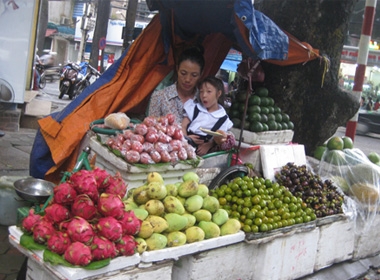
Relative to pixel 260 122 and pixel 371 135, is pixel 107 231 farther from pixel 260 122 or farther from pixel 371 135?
pixel 371 135

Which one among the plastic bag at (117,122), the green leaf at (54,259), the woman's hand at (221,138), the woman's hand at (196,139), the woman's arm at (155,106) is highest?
the woman's arm at (155,106)

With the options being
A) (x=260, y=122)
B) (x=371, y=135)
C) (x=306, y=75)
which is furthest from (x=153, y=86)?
(x=371, y=135)

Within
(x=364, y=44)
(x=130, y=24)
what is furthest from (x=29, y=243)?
(x=130, y=24)

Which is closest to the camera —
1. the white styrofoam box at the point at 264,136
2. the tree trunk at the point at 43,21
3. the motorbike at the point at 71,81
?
the white styrofoam box at the point at 264,136

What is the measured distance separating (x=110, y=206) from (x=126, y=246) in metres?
0.26

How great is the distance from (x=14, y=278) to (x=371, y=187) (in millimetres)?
3702

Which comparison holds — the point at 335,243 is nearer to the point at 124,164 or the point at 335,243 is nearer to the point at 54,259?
the point at 124,164

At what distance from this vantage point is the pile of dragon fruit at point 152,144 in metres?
3.44

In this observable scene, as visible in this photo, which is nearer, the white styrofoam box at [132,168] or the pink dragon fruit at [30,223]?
the pink dragon fruit at [30,223]

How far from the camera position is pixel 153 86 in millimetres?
5031

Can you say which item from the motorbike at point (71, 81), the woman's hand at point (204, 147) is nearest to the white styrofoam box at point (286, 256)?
the woman's hand at point (204, 147)

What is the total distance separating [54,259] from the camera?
245 centimetres

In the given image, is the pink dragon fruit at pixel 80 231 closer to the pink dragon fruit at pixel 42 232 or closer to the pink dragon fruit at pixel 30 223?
the pink dragon fruit at pixel 42 232

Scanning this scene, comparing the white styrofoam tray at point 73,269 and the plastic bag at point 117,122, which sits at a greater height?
the plastic bag at point 117,122
